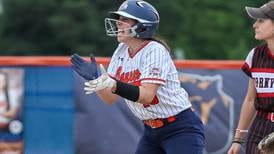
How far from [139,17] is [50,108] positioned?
343 centimetres

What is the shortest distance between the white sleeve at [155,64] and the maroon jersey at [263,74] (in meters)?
0.77

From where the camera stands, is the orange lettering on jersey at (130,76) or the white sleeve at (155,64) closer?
the white sleeve at (155,64)

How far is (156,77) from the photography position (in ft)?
17.9

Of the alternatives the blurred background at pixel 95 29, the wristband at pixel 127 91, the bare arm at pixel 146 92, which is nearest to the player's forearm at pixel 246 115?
the bare arm at pixel 146 92

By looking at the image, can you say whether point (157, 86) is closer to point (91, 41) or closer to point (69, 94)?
point (69, 94)

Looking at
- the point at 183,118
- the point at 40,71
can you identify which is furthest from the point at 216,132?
the point at 183,118

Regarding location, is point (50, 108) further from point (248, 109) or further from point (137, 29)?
point (137, 29)

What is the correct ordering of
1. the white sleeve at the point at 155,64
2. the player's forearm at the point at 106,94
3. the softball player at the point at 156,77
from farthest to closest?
the softball player at the point at 156,77, the white sleeve at the point at 155,64, the player's forearm at the point at 106,94

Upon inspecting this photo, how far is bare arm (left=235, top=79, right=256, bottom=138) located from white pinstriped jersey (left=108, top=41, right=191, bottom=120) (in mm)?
605

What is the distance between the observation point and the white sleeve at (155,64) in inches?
215

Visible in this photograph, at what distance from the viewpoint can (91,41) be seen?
46344mm

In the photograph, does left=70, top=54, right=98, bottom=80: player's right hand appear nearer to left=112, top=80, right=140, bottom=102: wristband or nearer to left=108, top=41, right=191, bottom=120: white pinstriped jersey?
left=112, top=80, right=140, bottom=102: wristband

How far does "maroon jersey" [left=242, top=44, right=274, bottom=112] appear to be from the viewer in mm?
5965

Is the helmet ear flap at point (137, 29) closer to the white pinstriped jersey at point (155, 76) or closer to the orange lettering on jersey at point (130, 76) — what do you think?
the white pinstriped jersey at point (155, 76)
